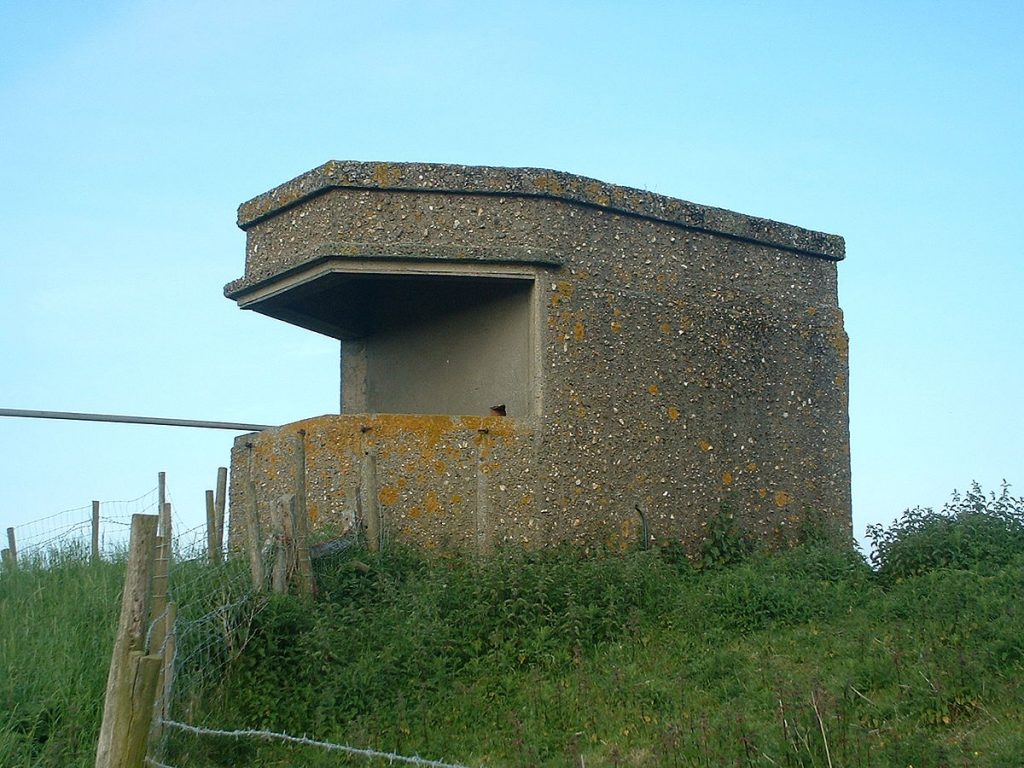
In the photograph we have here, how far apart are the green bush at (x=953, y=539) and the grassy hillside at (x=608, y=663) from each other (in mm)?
19

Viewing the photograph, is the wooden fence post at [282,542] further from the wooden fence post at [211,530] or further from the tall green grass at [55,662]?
the tall green grass at [55,662]

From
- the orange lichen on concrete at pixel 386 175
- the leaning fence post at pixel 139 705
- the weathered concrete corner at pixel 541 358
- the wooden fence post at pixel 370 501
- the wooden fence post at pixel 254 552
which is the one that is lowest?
the leaning fence post at pixel 139 705

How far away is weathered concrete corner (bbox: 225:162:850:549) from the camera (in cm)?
970

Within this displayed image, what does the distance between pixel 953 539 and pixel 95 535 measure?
7486 mm

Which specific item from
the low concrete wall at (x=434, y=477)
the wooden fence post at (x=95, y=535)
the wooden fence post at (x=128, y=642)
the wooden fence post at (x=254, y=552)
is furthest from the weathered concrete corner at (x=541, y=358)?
the wooden fence post at (x=128, y=642)

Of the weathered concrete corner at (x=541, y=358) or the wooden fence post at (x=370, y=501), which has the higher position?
the weathered concrete corner at (x=541, y=358)

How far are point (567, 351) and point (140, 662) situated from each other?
4.82 meters

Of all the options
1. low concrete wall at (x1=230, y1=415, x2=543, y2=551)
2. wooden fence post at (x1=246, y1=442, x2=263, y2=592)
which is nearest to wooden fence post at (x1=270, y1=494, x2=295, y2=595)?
wooden fence post at (x1=246, y1=442, x2=263, y2=592)

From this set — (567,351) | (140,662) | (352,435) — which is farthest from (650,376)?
(140,662)

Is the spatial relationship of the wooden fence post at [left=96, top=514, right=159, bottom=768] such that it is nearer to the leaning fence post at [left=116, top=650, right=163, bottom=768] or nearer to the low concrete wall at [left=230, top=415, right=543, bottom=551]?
the leaning fence post at [left=116, top=650, right=163, bottom=768]

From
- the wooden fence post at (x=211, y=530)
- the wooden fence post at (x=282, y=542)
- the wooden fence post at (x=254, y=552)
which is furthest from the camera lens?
the wooden fence post at (x=211, y=530)

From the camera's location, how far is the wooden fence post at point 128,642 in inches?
227

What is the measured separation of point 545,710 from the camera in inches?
284

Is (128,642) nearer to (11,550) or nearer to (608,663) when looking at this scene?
(608,663)
